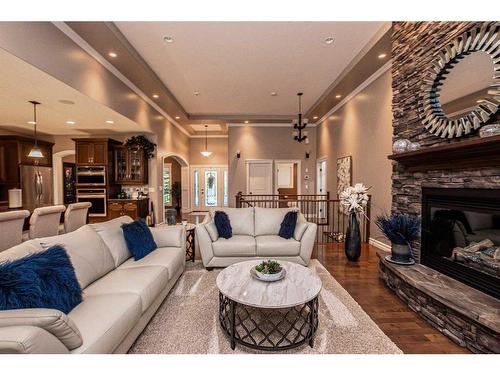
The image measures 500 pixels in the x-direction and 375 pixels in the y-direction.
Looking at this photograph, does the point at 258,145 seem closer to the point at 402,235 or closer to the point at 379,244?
the point at 379,244

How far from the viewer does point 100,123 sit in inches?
215

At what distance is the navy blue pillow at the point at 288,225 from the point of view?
375cm

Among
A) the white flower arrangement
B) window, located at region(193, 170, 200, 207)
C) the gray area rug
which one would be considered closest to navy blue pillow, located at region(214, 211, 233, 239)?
the gray area rug

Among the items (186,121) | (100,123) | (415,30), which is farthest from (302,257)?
(186,121)

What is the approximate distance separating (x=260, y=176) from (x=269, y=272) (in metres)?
6.45

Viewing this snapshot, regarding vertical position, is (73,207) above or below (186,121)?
below

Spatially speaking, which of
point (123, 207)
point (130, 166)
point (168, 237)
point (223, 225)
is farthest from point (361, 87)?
point (123, 207)

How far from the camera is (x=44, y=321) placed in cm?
115

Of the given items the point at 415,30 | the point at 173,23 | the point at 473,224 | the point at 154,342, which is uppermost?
the point at 173,23

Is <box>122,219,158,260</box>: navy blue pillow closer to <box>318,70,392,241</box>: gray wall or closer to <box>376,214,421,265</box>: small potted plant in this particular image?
<box>376,214,421,265</box>: small potted plant

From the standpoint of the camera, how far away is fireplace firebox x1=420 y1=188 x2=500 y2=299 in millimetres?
2166

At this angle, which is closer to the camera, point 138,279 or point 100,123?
point 138,279
